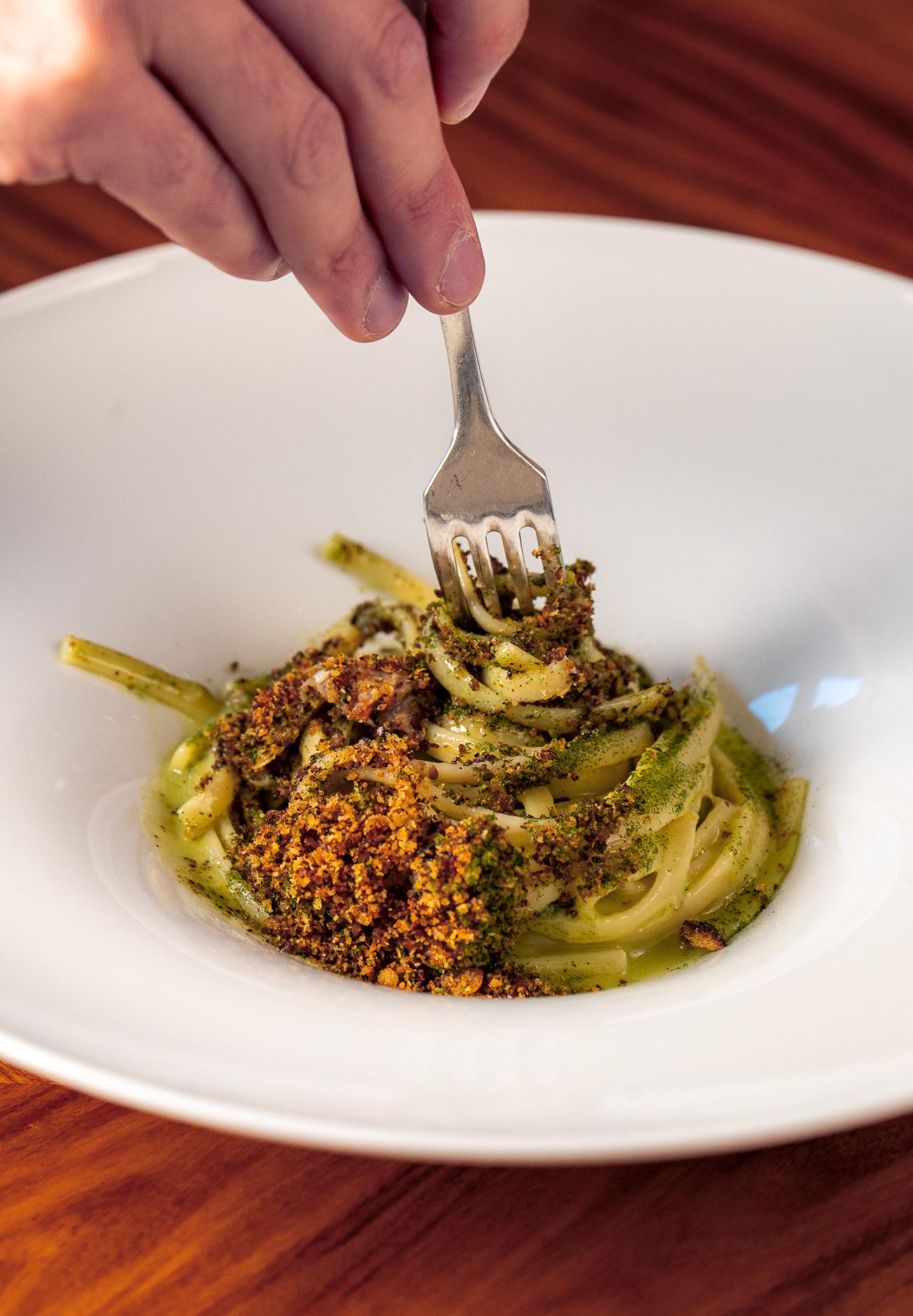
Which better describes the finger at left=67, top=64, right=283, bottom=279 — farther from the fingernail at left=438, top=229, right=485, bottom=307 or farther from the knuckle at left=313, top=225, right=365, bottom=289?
the fingernail at left=438, top=229, right=485, bottom=307

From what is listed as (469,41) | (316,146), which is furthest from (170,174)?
(469,41)

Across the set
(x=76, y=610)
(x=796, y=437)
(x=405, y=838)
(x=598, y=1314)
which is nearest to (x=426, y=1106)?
(x=598, y=1314)

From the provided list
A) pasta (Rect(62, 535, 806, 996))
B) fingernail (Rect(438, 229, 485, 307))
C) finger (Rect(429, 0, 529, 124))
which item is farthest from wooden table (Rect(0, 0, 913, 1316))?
finger (Rect(429, 0, 529, 124))

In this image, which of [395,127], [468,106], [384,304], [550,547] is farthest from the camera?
[550,547]

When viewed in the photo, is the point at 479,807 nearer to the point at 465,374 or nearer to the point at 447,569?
the point at 447,569

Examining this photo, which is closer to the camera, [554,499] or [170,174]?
[170,174]

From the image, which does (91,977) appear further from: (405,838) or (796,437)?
(796,437)
